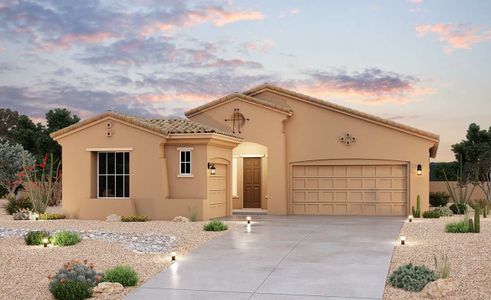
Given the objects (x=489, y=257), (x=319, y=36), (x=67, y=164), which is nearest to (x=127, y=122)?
(x=67, y=164)

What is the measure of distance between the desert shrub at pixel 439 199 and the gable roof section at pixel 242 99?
9.91 m

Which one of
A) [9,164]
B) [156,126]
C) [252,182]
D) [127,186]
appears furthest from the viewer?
[9,164]

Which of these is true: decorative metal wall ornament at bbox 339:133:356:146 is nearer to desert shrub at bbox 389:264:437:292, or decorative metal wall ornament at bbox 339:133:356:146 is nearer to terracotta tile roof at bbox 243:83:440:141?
terracotta tile roof at bbox 243:83:440:141

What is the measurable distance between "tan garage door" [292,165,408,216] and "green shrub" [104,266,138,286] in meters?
14.7

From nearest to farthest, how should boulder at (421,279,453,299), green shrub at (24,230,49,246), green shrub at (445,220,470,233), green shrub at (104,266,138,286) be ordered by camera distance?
boulder at (421,279,453,299) → green shrub at (104,266,138,286) → green shrub at (24,230,49,246) → green shrub at (445,220,470,233)

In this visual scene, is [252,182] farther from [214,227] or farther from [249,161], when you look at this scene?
[214,227]

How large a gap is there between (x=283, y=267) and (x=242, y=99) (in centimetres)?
1359

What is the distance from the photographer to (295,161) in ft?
85.0

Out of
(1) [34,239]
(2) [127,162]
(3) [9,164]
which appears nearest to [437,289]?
(1) [34,239]

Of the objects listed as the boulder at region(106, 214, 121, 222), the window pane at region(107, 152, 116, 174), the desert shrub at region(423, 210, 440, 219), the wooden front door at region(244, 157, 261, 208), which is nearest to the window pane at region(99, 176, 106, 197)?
the window pane at region(107, 152, 116, 174)

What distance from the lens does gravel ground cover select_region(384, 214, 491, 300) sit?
11086 millimetres

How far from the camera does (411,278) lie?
11367mm

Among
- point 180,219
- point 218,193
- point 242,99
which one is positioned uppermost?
point 242,99

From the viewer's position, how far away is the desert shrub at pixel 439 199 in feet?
101
